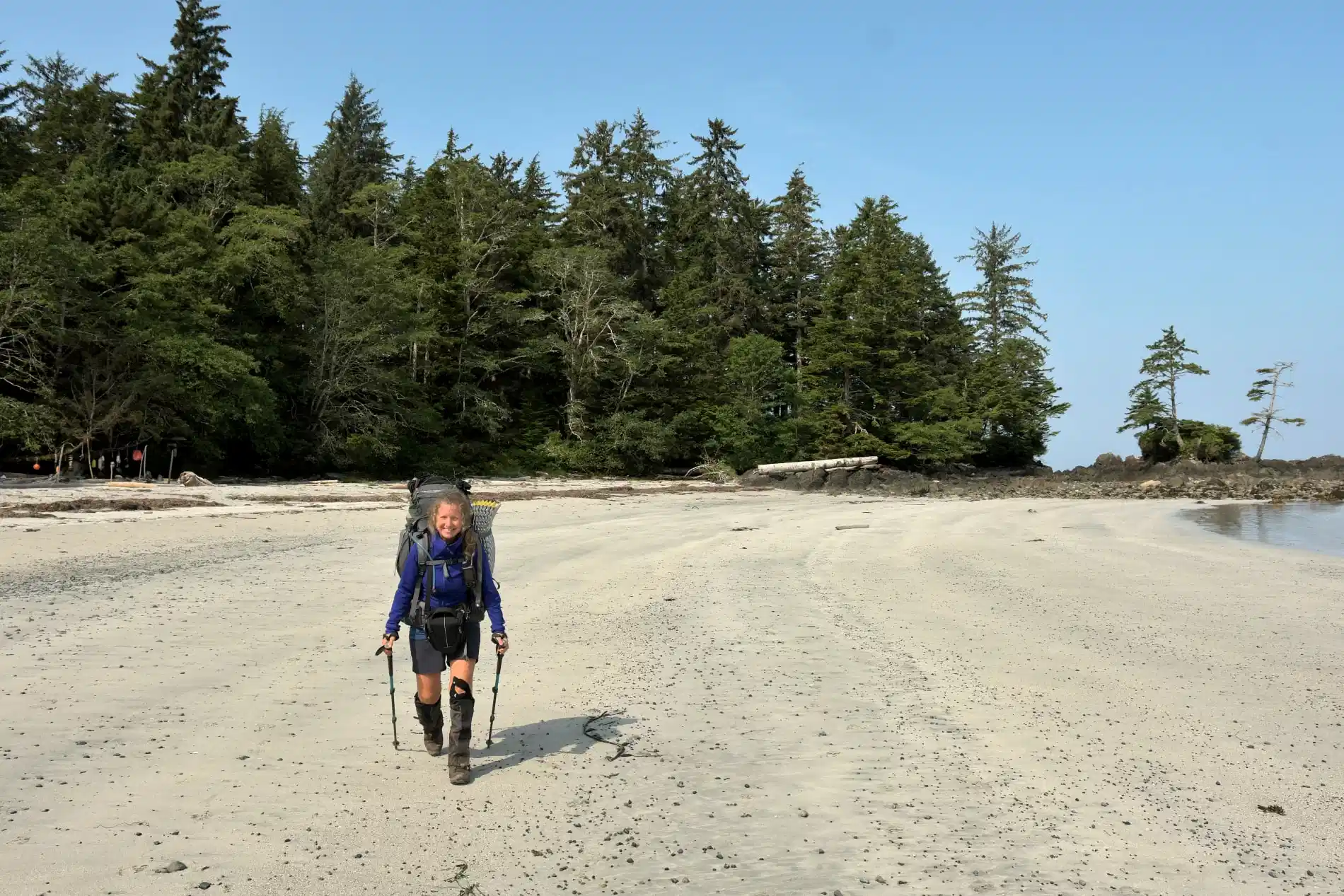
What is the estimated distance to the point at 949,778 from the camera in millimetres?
4898

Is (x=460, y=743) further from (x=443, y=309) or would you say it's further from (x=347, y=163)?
(x=347, y=163)

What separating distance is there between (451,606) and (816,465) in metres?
38.2

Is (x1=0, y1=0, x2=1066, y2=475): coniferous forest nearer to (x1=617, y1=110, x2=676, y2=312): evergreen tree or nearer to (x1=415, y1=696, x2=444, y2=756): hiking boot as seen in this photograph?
(x1=617, y1=110, x2=676, y2=312): evergreen tree

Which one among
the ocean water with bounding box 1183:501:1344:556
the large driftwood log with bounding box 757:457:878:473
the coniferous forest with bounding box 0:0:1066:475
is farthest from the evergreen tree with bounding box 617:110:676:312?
the ocean water with bounding box 1183:501:1344:556

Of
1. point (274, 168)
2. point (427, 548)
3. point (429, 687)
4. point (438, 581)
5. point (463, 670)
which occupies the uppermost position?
point (274, 168)

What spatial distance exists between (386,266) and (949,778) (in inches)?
1277

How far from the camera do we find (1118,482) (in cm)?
4281

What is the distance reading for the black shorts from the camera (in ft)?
15.8

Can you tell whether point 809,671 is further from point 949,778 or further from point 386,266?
point 386,266

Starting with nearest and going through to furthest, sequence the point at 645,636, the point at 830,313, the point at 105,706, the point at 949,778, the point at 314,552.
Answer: the point at 949,778 → the point at 105,706 → the point at 645,636 → the point at 314,552 → the point at 830,313

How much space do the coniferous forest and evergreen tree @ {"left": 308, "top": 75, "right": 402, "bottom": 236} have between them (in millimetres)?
236

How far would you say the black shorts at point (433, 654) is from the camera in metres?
4.82

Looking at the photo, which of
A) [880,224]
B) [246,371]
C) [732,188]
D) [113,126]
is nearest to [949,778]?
[246,371]

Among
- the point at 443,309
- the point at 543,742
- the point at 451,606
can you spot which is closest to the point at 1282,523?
the point at 543,742
